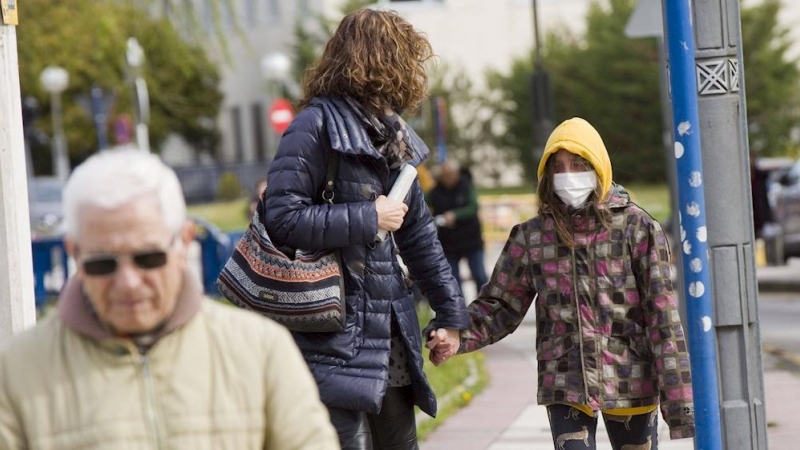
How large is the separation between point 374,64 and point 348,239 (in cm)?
52

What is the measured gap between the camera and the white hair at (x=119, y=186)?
2.68m

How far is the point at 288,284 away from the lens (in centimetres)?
461

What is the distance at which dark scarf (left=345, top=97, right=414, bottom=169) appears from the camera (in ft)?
15.6

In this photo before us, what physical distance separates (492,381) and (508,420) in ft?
6.54

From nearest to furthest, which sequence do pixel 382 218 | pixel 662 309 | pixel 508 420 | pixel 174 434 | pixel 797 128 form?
pixel 174 434 → pixel 382 218 → pixel 662 309 → pixel 508 420 → pixel 797 128

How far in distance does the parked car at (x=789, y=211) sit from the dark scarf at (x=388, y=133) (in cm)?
1714

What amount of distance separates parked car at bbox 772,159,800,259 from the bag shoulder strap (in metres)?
17.3

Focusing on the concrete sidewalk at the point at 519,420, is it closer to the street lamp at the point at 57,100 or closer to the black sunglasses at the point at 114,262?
the black sunglasses at the point at 114,262

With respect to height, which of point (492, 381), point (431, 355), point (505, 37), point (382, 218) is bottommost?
point (492, 381)

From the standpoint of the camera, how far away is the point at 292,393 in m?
2.77

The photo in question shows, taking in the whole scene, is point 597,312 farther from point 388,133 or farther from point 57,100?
point 57,100

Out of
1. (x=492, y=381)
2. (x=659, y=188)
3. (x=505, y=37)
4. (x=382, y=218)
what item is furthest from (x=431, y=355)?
(x=505, y=37)

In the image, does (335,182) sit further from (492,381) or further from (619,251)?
(492,381)

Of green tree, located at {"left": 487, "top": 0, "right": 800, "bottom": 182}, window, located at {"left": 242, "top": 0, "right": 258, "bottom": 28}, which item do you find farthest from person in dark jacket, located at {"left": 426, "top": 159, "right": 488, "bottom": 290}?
window, located at {"left": 242, "top": 0, "right": 258, "bottom": 28}
